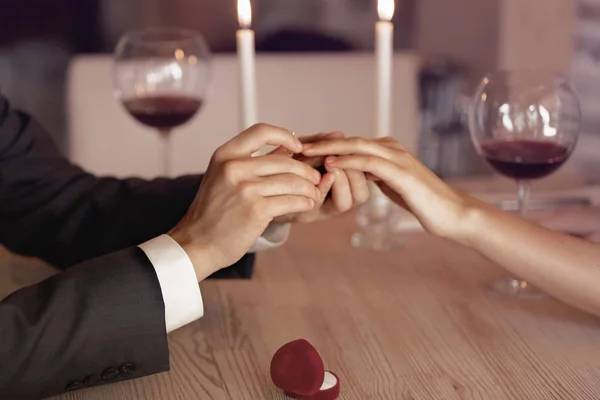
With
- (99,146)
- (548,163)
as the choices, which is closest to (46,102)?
(99,146)

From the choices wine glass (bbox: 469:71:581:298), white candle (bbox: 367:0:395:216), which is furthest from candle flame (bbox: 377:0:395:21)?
wine glass (bbox: 469:71:581:298)

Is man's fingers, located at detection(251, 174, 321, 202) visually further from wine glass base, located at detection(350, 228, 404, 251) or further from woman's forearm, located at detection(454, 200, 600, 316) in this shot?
wine glass base, located at detection(350, 228, 404, 251)

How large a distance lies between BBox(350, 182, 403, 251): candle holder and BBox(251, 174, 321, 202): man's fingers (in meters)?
0.29

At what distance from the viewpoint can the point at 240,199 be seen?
83 cm

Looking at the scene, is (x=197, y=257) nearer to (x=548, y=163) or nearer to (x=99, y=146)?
(x=548, y=163)

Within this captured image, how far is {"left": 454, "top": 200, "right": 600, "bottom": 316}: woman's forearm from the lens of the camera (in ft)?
2.94

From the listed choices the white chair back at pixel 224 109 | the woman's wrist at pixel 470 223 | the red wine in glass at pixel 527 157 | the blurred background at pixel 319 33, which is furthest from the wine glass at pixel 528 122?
the blurred background at pixel 319 33

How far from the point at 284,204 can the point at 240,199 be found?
0.16 ft

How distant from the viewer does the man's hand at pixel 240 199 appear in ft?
2.74

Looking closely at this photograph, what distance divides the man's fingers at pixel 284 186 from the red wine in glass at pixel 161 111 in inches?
19.9

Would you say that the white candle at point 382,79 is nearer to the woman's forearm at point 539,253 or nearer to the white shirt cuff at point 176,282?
the woman's forearm at point 539,253

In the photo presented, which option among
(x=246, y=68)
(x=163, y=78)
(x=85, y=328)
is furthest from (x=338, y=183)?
(x=163, y=78)

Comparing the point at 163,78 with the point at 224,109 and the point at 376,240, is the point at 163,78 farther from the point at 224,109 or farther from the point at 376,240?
the point at 376,240

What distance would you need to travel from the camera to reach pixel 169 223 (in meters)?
1.09
